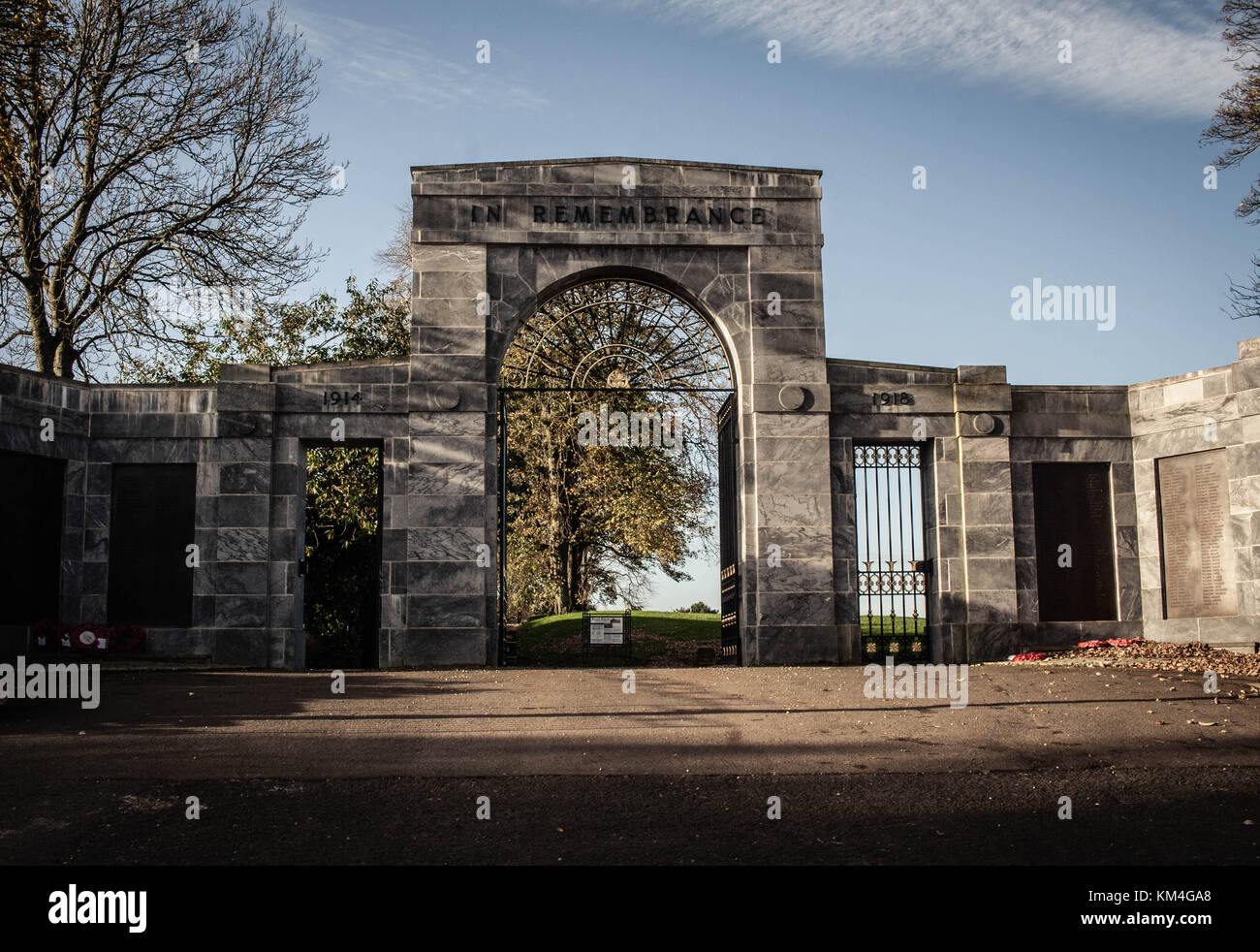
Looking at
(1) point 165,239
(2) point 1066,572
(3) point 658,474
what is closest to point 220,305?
(1) point 165,239

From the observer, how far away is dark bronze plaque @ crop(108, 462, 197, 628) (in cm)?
1681

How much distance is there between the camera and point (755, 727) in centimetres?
1038

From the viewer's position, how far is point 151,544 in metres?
17.0

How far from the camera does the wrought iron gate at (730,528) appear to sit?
56.9 feet

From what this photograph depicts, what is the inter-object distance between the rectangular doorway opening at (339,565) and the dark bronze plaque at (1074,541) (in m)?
14.7

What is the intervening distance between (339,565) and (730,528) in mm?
11629

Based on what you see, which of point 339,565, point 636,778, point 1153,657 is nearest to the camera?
point 636,778

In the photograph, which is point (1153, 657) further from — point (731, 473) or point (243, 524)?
point (243, 524)

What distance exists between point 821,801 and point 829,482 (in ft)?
32.0

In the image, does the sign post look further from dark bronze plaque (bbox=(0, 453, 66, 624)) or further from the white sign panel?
dark bronze plaque (bbox=(0, 453, 66, 624))

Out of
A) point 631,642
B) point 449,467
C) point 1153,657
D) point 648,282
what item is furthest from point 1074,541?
point 449,467

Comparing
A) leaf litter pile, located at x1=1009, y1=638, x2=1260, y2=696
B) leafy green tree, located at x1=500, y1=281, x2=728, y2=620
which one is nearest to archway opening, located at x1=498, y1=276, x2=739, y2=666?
leafy green tree, located at x1=500, y1=281, x2=728, y2=620

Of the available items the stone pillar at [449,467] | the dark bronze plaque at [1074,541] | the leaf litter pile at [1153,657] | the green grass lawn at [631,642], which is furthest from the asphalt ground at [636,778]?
Result: the green grass lawn at [631,642]
